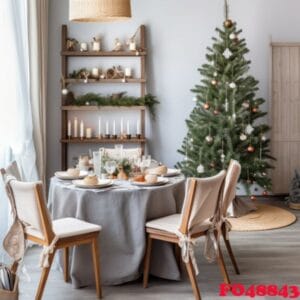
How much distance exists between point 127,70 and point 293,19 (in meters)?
2.27

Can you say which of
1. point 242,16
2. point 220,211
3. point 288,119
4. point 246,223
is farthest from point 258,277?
point 242,16

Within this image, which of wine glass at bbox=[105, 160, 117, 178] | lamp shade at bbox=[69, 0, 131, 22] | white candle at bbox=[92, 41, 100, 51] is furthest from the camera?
white candle at bbox=[92, 41, 100, 51]

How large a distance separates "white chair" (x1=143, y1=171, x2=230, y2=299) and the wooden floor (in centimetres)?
15

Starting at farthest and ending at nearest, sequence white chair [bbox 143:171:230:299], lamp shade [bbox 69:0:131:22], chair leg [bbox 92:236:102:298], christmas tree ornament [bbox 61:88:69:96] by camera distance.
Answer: christmas tree ornament [bbox 61:88:69:96] < lamp shade [bbox 69:0:131:22] < chair leg [bbox 92:236:102:298] < white chair [bbox 143:171:230:299]

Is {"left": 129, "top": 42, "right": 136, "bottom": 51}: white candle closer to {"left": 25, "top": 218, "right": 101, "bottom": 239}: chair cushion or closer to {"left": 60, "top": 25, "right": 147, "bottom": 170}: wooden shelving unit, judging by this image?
{"left": 60, "top": 25, "right": 147, "bottom": 170}: wooden shelving unit

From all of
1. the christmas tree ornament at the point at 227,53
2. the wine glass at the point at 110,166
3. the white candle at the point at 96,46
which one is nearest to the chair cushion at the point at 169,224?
the wine glass at the point at 110,166

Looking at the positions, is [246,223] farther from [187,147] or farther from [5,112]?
[5,112]

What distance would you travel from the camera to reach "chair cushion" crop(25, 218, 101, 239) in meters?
3.63

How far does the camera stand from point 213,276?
4.20 metres

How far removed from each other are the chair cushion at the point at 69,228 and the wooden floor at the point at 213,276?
47 cm

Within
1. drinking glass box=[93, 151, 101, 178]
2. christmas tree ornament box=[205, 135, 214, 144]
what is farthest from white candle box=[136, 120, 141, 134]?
drinking glass box=[93, 151, 101, 178]

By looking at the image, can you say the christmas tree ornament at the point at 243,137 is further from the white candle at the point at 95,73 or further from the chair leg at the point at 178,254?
the chair leg at the point at 178,254

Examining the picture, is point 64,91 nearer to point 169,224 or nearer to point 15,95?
point 15,95

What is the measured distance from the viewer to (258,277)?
13.7ft
